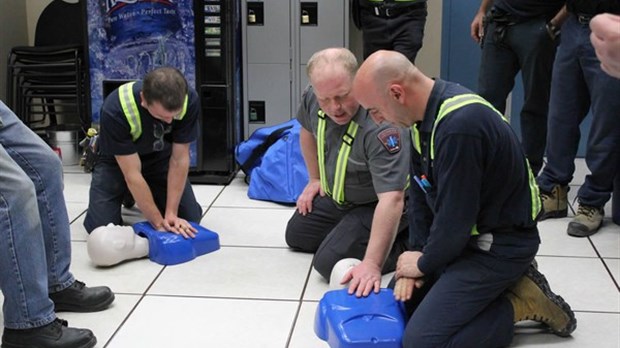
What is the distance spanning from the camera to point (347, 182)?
294 cm

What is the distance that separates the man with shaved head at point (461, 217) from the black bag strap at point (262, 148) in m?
1.68

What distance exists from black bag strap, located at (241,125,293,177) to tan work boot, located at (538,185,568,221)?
1278 millimetres

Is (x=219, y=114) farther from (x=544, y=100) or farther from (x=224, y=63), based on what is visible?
(x=544, y=100)

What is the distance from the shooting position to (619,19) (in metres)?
1.32

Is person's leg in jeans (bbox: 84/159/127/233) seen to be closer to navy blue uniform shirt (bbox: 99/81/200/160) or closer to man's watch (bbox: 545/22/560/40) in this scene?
navy blue uniform shirt (bbox: 99/81/200/160)

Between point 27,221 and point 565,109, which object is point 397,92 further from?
point 565,109

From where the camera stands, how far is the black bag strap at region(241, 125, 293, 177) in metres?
4.10

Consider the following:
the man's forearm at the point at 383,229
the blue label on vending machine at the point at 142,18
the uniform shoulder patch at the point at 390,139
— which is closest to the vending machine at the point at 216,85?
the blue label on vending machine at the point at 142,18

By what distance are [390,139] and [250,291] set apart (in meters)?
0.71

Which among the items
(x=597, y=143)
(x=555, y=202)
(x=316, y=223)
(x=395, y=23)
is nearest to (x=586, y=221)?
(x=555, y=202)

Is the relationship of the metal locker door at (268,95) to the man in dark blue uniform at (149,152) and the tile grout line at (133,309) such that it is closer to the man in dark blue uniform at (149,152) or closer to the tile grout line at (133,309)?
the man in dark blue uniform at (149,152)

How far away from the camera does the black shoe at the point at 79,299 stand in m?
2.64

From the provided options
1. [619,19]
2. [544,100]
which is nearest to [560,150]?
[544,100]

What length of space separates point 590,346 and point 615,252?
2.97 feet
